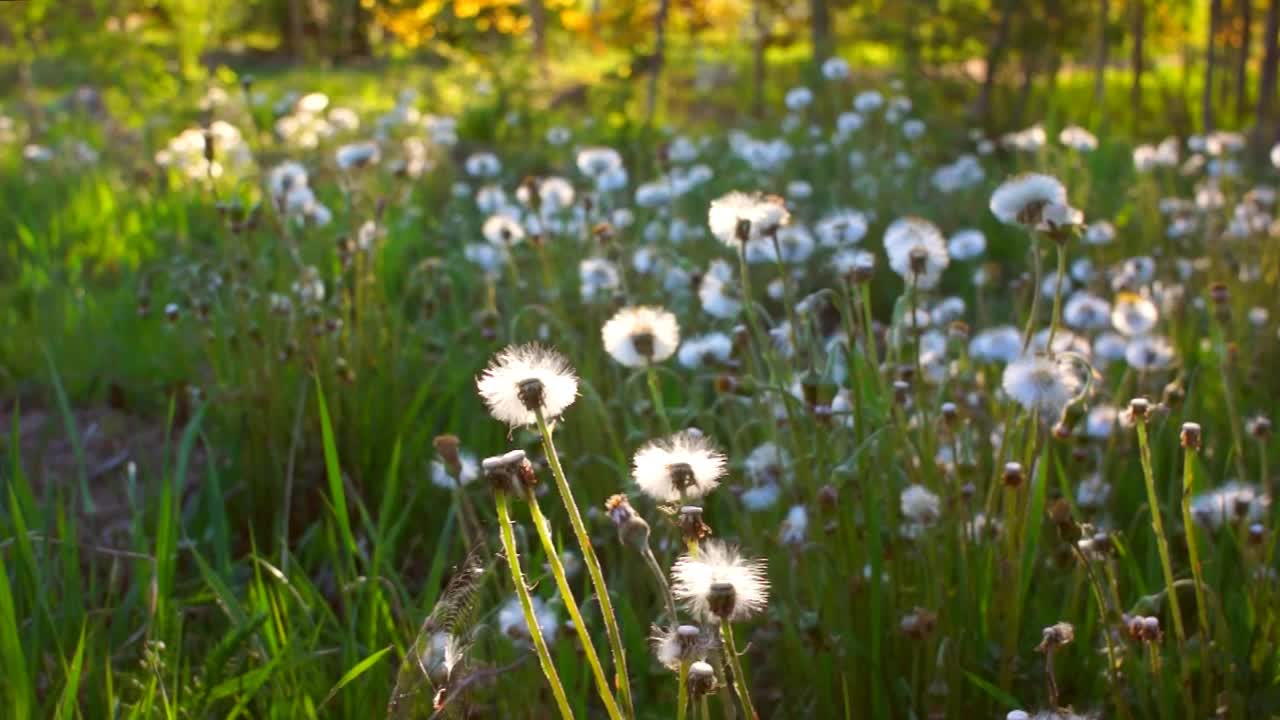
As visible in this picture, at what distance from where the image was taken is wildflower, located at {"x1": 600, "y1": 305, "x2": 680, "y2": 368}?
162cm

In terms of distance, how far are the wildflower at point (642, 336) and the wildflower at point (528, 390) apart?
1.47 ft

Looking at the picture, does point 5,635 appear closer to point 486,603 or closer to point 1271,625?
point 486,603

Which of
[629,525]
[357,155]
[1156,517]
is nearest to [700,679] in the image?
[629,525]

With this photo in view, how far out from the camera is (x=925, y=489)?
1982 mm

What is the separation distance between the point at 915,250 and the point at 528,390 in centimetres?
106


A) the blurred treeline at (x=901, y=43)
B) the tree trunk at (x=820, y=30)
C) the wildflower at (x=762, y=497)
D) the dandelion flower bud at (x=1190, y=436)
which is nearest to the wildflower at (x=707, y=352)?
the wildflower at (x=762, y=497)

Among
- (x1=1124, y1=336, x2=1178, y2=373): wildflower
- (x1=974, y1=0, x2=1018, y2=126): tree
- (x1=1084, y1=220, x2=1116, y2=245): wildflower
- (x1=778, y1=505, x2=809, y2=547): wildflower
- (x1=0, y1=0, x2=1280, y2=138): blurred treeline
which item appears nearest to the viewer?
(x1=778, y1=505, x2=809, y2=547): wildflower

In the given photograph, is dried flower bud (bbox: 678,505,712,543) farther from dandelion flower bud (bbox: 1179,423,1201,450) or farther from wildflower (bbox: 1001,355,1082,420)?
wildflower (bbox: 1001,355,1082,420)

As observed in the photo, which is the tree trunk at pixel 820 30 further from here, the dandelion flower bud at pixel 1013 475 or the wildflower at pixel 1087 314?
the dandelion flower bud at pixel 1013 475

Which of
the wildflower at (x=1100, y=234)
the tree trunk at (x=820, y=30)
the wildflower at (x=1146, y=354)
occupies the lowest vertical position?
the wildflower at (x=1146, y=354)

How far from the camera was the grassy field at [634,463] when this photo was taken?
164 cm

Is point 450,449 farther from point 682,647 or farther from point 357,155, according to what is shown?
point 357,155

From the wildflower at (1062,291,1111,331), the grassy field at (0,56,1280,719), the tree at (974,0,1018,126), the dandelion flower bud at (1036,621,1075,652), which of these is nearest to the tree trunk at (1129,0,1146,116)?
the tree at (974,0,1018,126)

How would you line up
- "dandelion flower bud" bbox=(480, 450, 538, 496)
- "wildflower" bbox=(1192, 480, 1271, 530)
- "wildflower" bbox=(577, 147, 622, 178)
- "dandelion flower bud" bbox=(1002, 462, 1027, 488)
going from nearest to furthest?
"dandelion flower bud" bbox=(480, 450, 538, 496) < "dandelion flower bud" bbox=(1002, 462, 1027, 488) < "wildflower" bbox=(1192, 480, 1271, 530) < "wildflower" bbox=(577, 147, 622, 178)
